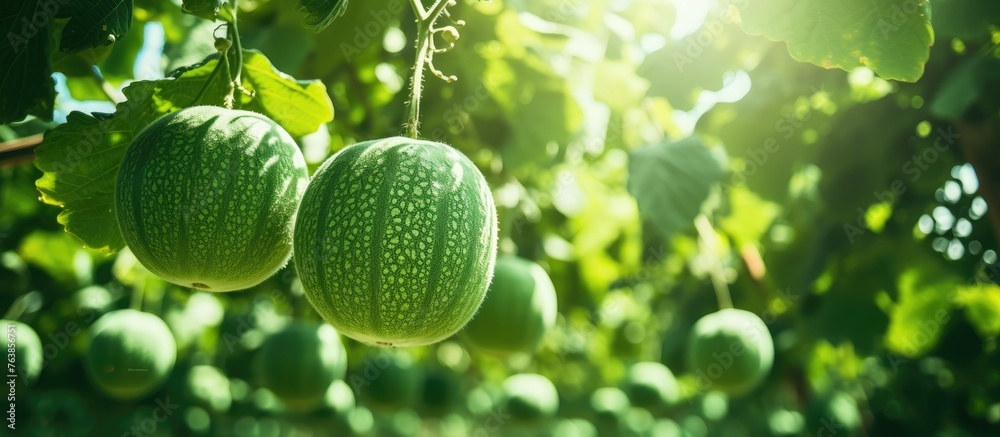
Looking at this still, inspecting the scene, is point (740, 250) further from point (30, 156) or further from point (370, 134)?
point (30, 156)

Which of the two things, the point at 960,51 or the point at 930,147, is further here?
the point at 930,147

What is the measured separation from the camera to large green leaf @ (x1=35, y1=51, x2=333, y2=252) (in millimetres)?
1639

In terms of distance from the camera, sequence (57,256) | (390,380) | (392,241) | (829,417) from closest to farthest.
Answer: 1. (392,241)
2. (57,256)
3. (390,380)
4. (829,417)

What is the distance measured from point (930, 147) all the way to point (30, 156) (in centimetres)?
383

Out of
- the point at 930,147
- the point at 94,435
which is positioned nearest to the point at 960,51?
the point at 930,147

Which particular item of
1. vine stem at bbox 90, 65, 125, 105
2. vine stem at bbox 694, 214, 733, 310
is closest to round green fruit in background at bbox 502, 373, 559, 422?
vine stem at bbox 694, 214, 733, 310

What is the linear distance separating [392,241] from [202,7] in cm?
66

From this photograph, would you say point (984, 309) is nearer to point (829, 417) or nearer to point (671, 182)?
point (829, 417)

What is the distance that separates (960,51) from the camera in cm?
332

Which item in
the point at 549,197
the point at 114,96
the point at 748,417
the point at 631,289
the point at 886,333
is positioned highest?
the point at 114,96

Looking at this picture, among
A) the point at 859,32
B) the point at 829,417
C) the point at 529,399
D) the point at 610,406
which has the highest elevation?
the point at 859,32

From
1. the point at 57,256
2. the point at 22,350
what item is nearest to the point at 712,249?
the point at 22,350

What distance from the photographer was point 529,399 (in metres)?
4.91

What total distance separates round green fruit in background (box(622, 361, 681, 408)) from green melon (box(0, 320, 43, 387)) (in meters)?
3.39
